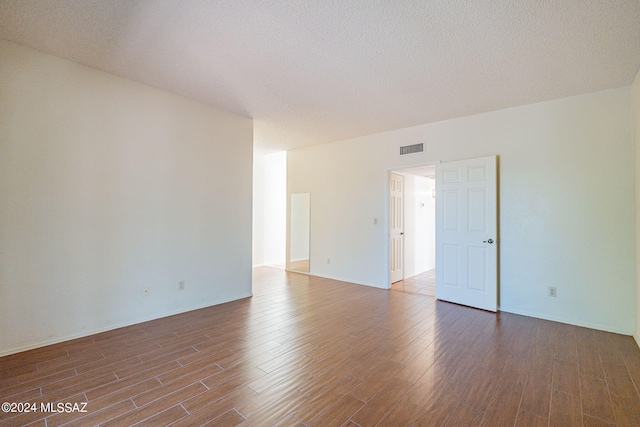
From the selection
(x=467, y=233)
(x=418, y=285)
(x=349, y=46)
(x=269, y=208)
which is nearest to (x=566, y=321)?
(x=467, y=233)

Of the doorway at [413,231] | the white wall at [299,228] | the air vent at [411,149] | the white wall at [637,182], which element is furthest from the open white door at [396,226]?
the white wall at [637,182]

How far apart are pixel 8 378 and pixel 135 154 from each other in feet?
7.80

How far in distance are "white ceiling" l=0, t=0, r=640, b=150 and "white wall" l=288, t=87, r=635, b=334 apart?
375mm

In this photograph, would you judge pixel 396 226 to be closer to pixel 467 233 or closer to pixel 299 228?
pixel 467 233

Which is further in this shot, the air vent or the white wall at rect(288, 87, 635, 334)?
the air vent

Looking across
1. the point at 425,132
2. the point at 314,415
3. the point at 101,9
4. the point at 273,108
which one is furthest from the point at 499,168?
the point at 101,9

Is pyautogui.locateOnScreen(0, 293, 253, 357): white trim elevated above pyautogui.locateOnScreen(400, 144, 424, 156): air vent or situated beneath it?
situated beneath

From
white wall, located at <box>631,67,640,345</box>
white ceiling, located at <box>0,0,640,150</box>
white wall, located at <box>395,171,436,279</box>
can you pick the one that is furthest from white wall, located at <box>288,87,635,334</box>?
white wall, located at <box>395,171,436,279</box>

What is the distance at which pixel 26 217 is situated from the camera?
8.99 feet

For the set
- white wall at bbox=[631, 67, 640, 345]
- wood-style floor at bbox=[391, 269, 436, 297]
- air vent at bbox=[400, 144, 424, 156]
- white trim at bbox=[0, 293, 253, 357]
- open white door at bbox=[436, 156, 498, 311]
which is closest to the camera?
white trim at bbox=[0, 293, 253, 357]

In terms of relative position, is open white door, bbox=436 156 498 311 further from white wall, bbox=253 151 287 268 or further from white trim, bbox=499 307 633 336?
white wall, bbox=253 151 287 268

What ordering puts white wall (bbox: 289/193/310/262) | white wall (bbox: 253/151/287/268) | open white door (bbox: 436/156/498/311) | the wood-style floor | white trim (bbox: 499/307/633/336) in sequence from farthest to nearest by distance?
white wall (bbox: 253/151/287/268) < white wall (bbox: 289/193/310/262) < the wood-style floor < open white door (bbox: 436/156/498/311) < white trim (bbox: 499/307/633/336)

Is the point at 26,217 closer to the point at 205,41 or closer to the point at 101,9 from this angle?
the point at 101,9

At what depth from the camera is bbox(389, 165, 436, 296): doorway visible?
5.48m
